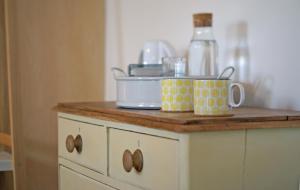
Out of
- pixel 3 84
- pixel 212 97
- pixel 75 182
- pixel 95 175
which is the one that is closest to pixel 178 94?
pixel 212 97

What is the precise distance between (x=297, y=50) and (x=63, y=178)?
0.81 metres

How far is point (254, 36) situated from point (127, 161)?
55 cm

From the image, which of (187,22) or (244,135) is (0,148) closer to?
(187,22)

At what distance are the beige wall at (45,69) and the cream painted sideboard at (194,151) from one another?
2.13 feet

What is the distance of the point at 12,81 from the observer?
5.84 feet

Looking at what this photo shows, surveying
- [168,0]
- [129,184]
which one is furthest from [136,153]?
[168,0]

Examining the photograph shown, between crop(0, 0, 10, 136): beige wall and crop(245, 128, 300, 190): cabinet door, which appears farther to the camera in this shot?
crop(0, 0, 10, 136): beige wall

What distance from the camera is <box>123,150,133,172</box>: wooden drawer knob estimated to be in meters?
1.09

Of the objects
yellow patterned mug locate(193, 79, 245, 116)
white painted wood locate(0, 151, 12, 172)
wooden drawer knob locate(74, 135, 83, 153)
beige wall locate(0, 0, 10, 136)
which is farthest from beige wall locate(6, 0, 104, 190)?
yellow patterned mug locate(193, 79, 245, 116)

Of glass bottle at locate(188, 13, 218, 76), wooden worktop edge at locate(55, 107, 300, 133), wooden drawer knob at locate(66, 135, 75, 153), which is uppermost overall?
glass bottle at locate(188, 13, 218, 76)

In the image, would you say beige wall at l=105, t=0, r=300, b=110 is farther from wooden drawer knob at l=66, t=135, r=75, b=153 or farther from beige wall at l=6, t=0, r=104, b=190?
wooden drawer knob at l=66, t=135, r=75, b=153

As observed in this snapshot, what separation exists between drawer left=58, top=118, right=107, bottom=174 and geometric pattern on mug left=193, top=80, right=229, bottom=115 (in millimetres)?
316

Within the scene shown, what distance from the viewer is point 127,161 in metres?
1.10

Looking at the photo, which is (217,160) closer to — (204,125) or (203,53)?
(204,125)
